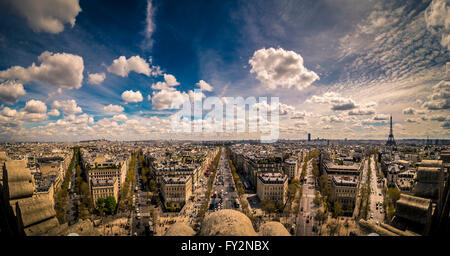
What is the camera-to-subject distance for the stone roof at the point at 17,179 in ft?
20.0

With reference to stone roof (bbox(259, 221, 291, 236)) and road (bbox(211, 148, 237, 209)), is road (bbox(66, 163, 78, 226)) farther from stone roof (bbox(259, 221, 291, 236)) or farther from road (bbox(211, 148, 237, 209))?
stone roof (bbox(259, 221, 291, 236))

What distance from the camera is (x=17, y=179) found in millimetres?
6270

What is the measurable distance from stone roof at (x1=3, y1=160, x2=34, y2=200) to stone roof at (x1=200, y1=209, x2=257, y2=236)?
21.7 feet

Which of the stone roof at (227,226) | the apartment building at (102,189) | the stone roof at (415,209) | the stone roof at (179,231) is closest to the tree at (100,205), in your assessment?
the apartment building at (102,189)

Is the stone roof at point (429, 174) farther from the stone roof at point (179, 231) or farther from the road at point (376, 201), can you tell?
the road at point (376, 201)

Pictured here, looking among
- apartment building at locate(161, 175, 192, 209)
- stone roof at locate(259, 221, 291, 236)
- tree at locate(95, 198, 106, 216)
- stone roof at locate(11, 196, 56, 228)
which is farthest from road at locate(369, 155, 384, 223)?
tree at locate(95, 198, 106, 216)

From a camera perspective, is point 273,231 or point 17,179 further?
point 17,179

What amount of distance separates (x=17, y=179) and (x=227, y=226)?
7.68 m

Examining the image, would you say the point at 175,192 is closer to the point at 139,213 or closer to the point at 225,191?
the point at 139,213

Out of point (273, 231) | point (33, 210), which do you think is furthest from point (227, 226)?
point (33, 210)

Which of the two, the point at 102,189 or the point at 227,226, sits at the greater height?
the point at 227,226
